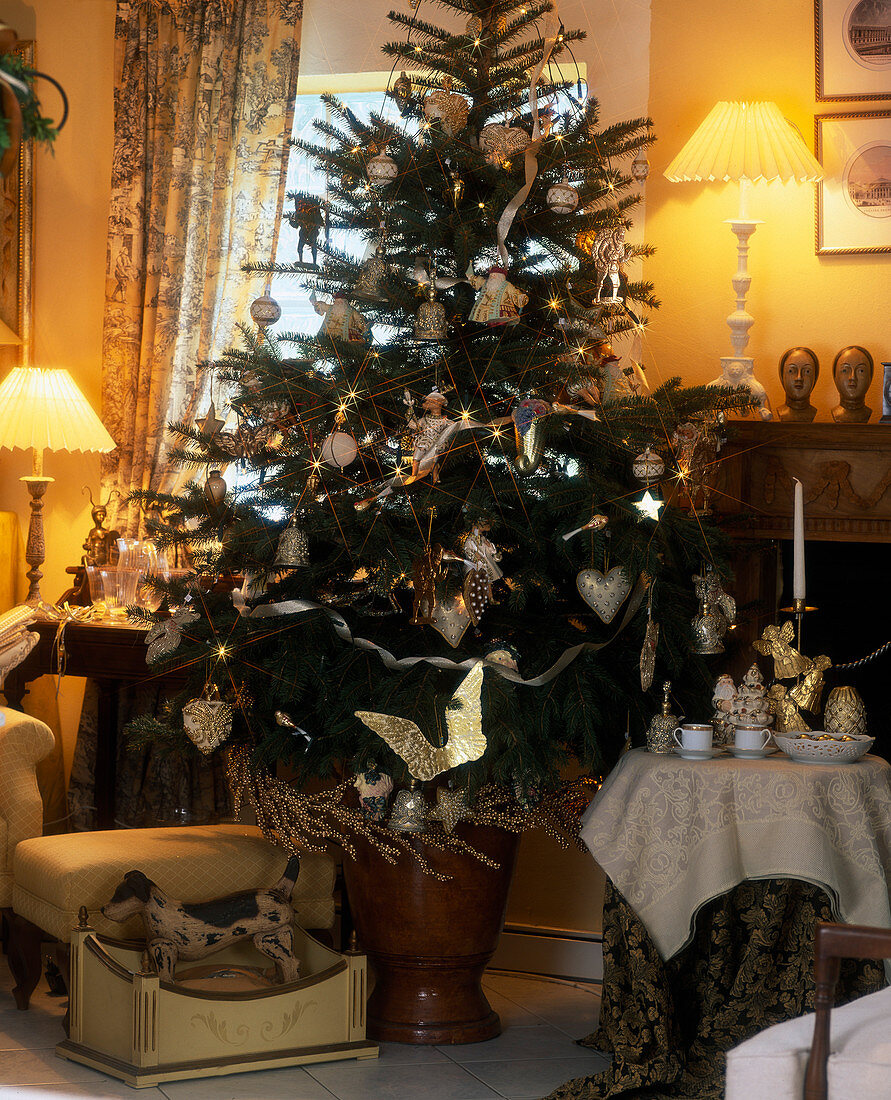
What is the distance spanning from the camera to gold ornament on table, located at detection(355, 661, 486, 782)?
265 centimetres

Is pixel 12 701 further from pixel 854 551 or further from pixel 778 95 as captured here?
pixel 778 95

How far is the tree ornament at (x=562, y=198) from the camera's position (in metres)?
2.85

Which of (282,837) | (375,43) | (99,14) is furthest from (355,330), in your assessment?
(99,14)

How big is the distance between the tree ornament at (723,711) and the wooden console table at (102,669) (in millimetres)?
1501

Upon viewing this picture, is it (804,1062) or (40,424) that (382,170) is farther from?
(804,1062)

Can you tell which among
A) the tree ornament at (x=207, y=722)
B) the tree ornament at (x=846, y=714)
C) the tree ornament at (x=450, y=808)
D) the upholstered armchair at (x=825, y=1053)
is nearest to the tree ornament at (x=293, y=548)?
the tree ornament at (x=207, y=722)

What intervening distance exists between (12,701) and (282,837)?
1.36 m

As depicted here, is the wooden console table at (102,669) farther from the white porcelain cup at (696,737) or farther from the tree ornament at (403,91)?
the tree ornament at (403,91)

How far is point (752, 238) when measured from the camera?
3.60 m

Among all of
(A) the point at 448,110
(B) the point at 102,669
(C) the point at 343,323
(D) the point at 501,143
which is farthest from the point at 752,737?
(B) the point at 102,669

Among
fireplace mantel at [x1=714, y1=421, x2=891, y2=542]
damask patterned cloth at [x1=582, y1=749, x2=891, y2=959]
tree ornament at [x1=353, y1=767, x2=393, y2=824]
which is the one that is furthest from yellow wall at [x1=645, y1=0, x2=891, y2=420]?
tree ornament at [x1=353, y1=767, x2=393, y2=824]

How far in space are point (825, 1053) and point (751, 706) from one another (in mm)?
1182

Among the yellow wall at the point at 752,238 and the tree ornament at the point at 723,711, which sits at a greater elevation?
the yellow wall at the point at 752,238

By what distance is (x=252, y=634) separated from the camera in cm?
285
